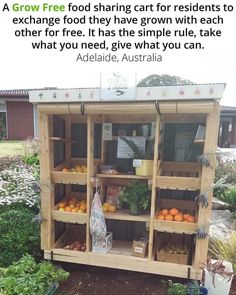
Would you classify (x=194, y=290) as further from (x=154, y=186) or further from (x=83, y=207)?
(x=83, y=207)

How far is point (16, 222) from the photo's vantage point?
3270mm

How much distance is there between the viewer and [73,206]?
9.94ft

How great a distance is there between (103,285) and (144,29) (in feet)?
10.4

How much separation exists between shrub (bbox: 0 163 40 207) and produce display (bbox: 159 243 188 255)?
5.46 ft

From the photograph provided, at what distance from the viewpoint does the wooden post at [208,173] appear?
2369 millimetres

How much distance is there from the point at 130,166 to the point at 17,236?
5.46ft

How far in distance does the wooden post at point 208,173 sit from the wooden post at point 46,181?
167 cm

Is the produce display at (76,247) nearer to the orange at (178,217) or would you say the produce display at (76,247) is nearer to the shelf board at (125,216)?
the shelf board at (125,216)

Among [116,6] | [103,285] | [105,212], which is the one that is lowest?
[103,285]

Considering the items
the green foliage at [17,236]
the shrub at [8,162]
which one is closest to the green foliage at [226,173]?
the green foliage at [17,236]

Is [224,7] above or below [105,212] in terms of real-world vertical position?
above

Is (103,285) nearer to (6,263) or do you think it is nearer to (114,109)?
(6,263)

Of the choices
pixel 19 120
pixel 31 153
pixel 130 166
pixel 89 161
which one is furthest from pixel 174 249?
pixel 19 120

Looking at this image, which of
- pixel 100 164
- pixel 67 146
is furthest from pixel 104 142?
pixel 67 146
